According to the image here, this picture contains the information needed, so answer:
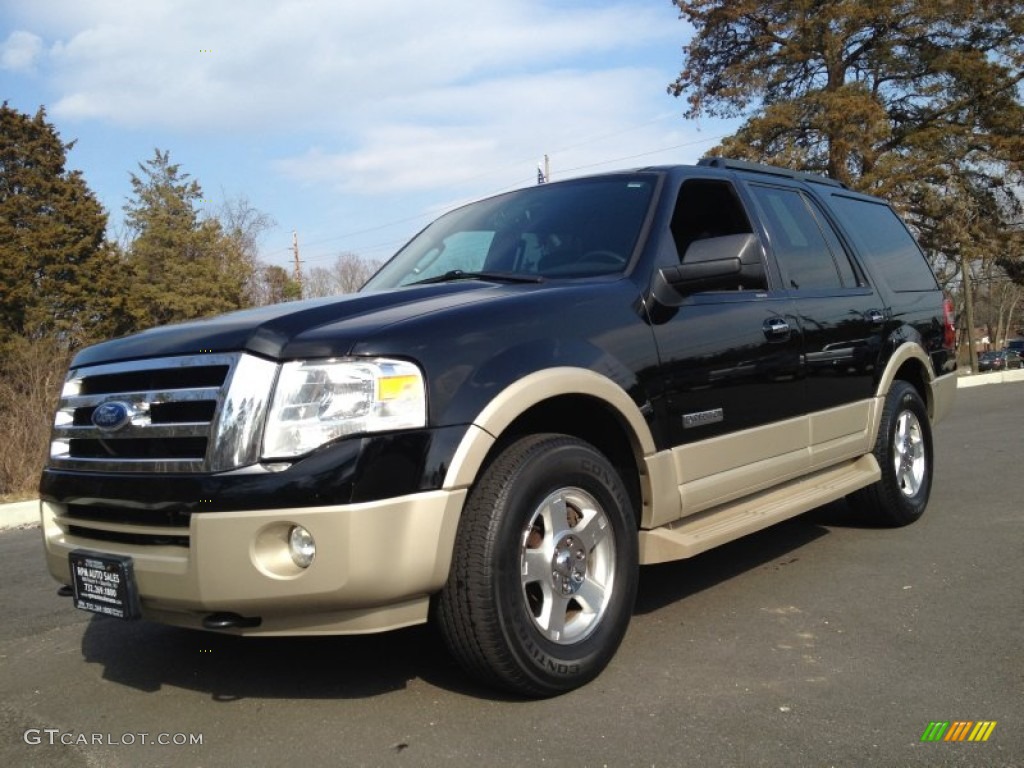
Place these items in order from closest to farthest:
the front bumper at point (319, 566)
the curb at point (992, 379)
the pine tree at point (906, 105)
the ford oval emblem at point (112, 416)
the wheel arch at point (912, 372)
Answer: the front bumper at point (319, 566), the ford oval emblem at point (112, 416), the wheel arch at point (912, 372), the curb at point (992, 379), the pine tree at point (906, 105)

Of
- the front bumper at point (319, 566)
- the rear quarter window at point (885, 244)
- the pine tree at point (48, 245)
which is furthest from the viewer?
the pine tree at point (48, 245)

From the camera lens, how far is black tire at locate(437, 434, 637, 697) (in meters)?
2.87

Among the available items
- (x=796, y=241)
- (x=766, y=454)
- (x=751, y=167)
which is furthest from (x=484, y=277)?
(x=796, y=241)

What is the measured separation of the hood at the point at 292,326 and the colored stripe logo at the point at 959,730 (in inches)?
79.3

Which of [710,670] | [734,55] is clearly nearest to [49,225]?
[734,55]

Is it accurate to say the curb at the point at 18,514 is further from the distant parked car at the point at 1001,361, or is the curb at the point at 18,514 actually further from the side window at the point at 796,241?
the distant parked car at the point at 1001,361

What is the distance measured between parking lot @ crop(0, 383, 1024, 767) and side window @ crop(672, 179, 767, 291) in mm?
1535

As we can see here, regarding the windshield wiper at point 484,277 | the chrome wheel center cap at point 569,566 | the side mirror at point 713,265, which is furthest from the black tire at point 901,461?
the chrome wheel center cap at point 569,566

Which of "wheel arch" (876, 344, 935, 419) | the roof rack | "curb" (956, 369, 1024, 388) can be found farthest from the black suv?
"curb" (956, 369, 1024, 388)

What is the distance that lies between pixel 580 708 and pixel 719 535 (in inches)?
42.7

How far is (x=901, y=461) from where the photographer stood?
561 centimetres

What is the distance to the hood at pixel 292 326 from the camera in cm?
284

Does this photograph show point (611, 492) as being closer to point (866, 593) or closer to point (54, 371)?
point (866, 593)

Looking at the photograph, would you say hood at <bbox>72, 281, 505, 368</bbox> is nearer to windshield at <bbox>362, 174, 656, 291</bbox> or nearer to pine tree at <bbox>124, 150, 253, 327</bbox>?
windshield at <bbox>362, 174, 656, 291</bbox>
